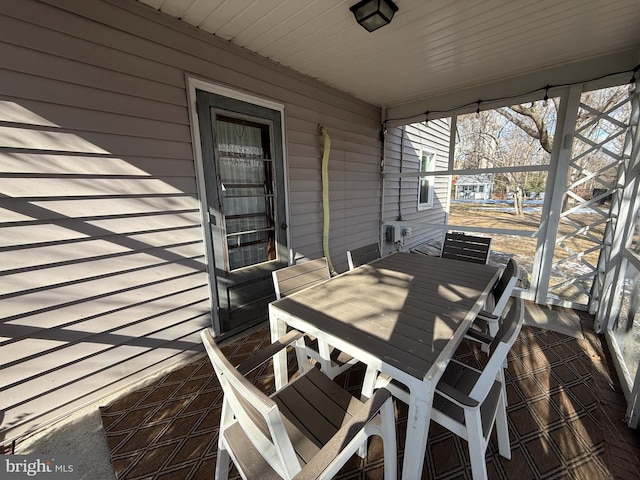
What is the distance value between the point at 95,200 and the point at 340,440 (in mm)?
2006

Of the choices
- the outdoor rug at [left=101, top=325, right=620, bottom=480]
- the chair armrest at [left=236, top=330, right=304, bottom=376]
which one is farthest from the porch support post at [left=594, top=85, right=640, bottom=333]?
the chair armrest at [left=236, top=330, right=304, bottom=376]

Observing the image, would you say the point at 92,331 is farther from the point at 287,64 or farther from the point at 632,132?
→ the point at 632,132

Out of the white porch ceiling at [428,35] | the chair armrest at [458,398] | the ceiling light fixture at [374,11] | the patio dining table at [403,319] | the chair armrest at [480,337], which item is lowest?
the chair armrest at [480,337]

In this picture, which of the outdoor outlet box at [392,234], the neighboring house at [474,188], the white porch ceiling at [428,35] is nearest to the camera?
the white porch ceiling at [428,35]

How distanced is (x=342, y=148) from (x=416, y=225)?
1.78m

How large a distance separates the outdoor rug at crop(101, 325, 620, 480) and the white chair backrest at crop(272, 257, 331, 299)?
708mm

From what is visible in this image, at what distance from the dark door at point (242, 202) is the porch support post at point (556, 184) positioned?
3102 millimetres

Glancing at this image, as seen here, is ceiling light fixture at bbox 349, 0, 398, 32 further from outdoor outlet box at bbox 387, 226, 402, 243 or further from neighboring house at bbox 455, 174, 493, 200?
neighboring house at bbox 455, 174, 493, 200

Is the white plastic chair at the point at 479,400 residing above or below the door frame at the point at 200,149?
below

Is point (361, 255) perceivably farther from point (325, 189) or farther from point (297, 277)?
point (325, 189)

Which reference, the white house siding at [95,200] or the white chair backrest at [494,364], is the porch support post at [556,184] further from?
the white house siding at [95,200]

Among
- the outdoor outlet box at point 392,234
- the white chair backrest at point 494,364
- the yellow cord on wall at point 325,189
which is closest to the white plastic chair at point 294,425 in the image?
the white chair backrest at point 494,364

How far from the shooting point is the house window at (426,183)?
5.44 metres

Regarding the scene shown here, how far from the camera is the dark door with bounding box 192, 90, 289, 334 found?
7.36 ft
